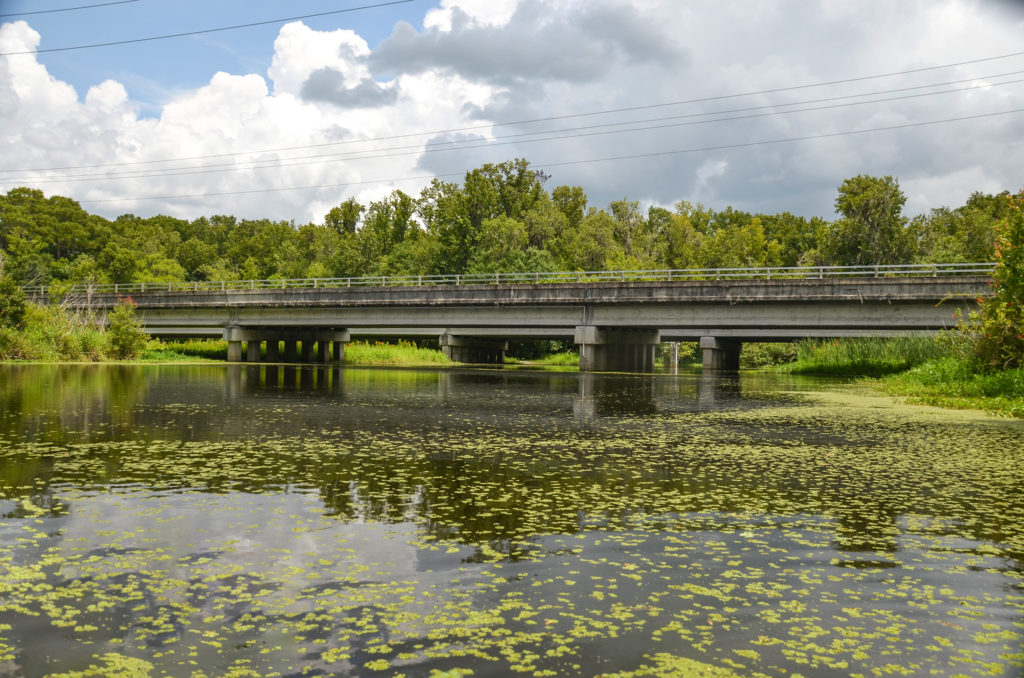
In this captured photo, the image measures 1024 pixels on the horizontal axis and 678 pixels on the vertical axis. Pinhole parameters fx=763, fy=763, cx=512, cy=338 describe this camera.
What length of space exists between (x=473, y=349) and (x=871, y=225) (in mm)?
46661

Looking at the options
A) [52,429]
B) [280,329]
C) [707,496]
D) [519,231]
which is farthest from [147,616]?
[519,231]

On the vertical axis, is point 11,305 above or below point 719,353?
above

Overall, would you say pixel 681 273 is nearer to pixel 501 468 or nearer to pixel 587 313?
pixel 587 313

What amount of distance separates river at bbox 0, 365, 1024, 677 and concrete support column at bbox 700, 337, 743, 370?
47228mm

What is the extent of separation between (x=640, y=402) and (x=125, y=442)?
1440 centimetres

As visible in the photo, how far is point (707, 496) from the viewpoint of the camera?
8.56m

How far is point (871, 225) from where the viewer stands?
3246 inches

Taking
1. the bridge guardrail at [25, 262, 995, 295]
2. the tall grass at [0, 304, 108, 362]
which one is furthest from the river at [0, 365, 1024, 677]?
the bridge guardrail at [25, 262, 995, 295]

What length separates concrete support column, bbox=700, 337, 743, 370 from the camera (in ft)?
197

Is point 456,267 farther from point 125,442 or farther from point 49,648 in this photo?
point 49,648

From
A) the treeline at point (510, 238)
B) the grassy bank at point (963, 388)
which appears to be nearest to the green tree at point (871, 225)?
the treeline at point (510, 238)

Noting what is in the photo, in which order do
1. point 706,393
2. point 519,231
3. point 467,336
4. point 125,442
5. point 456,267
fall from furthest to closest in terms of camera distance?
point 456,267, point 519,231, point 467,336, point 706,393, point 125,442

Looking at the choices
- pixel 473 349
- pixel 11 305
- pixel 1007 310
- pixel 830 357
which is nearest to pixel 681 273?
pixel 830 357

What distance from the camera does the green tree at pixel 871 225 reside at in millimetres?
81000
